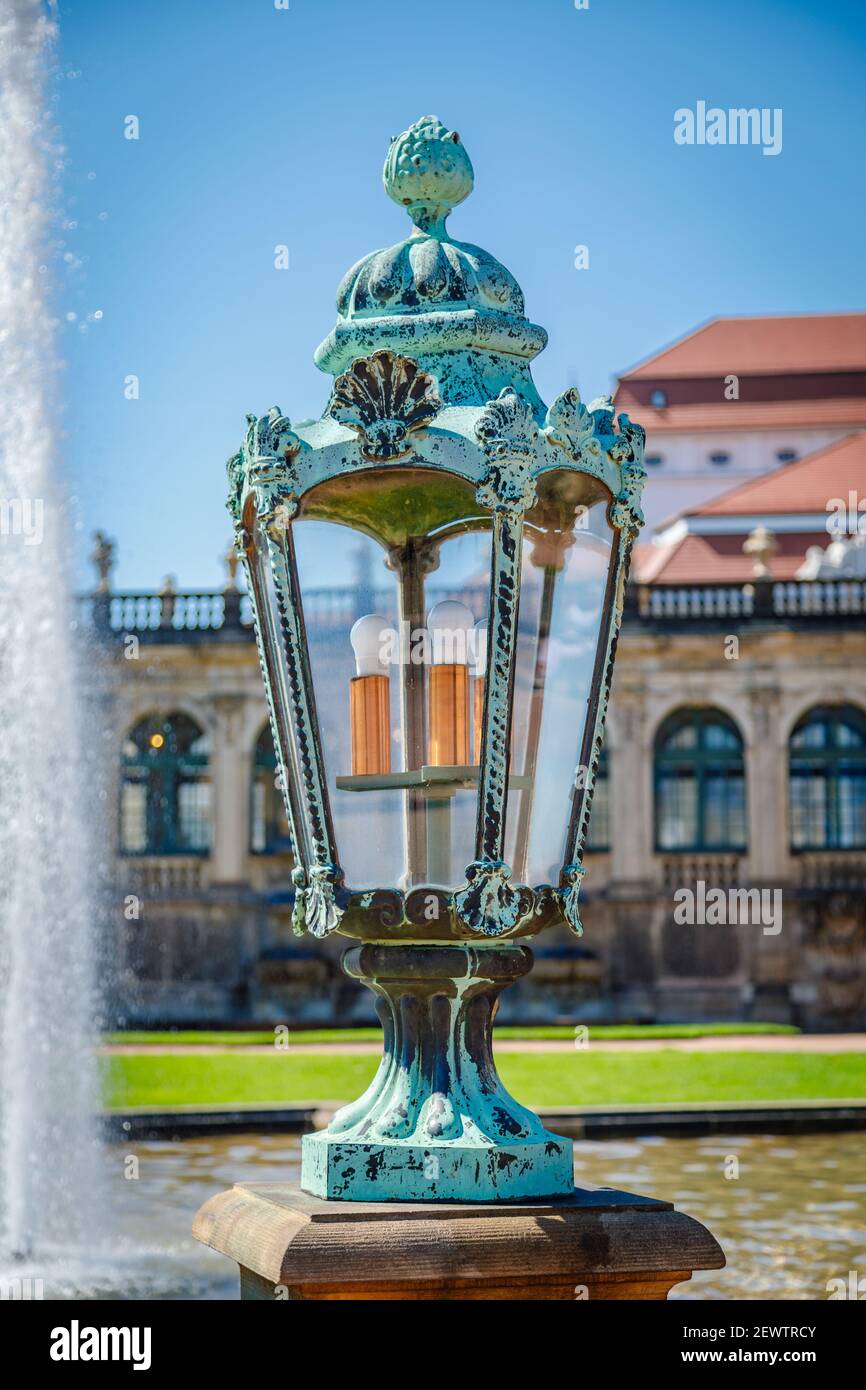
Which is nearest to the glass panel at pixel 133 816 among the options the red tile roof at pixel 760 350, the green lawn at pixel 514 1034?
the green lawn at pixel 514 1034

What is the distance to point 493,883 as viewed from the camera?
12.5 feet

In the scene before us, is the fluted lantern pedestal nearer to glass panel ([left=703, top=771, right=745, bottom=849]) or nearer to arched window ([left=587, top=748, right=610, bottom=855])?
arched window ([left=587, top=748, right=610, bottom=855])

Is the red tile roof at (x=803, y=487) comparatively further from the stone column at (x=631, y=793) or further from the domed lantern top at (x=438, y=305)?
the domed lantern top at (x=438, y=305)

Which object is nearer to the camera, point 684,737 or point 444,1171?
point 444,1171

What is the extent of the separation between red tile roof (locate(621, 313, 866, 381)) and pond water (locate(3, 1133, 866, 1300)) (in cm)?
4198

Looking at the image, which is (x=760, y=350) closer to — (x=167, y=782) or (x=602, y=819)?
(x=602, y=819)

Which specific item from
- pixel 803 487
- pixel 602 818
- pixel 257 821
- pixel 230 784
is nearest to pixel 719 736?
pixel 602 818

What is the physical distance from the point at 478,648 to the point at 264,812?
34.0 m

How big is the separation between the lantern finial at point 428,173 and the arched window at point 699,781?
109 feet

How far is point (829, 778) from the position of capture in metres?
37.4

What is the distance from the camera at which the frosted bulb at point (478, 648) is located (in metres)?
4.15

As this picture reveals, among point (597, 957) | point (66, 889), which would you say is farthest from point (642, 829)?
point (66, 889)

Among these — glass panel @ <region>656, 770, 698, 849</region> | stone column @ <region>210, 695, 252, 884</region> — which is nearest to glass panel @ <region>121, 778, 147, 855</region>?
stone column @ <region>210, 695, 252, 884</region>
